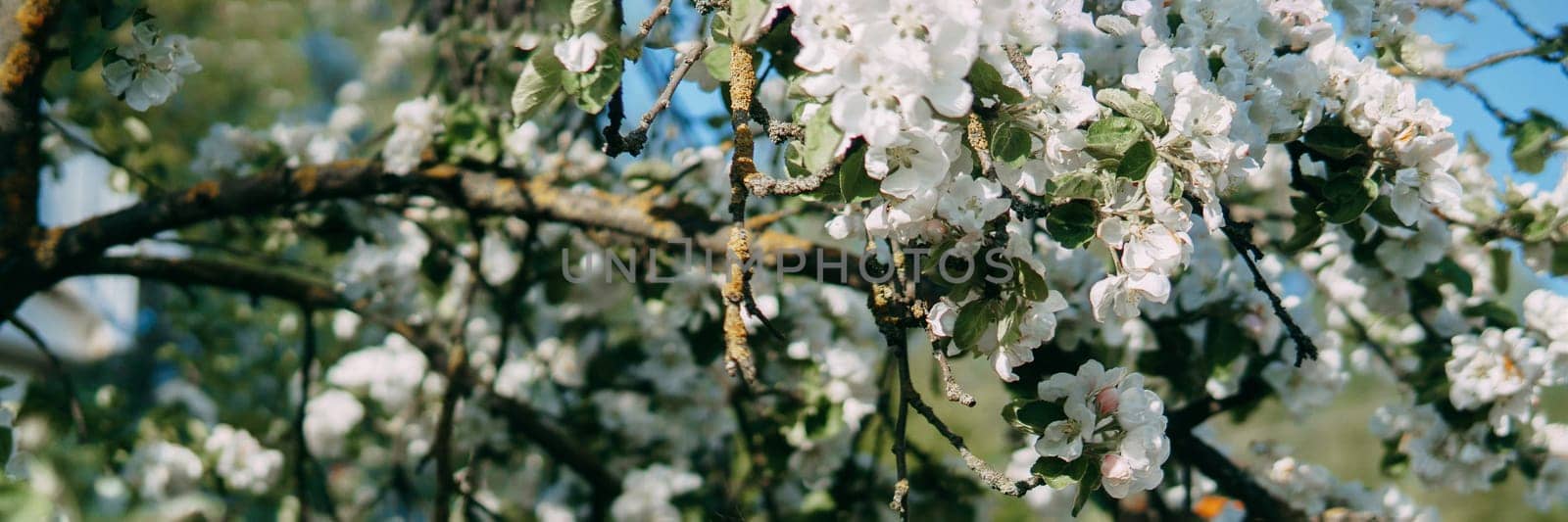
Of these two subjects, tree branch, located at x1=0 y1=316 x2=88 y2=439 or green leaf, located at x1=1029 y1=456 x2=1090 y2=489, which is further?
tree branch, located at x1=0 y1=316 x2=88 y2=439

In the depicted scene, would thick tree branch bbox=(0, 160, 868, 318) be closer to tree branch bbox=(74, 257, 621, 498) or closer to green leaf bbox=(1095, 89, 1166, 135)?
tree branch bbox=(74, 257, 621, 498)

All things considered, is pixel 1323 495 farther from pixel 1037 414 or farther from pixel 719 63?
pixel 719 63

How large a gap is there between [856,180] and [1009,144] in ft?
0.48

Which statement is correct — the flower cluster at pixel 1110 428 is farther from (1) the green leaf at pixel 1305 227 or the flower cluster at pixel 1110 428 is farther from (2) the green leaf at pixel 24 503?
(2) the green leaf at pixel 24 503

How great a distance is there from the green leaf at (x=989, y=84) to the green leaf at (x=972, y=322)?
204 millimetres

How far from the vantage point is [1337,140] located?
1.22 m

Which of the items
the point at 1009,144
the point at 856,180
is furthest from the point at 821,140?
the point at 1009,144

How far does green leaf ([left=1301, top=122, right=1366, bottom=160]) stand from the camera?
4.00ft

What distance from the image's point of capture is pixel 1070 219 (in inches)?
40.1

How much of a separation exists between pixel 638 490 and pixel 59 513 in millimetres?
1091

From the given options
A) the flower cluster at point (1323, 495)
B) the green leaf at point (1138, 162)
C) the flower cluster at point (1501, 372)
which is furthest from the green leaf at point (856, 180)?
the flower cluster at point (1323, 495)

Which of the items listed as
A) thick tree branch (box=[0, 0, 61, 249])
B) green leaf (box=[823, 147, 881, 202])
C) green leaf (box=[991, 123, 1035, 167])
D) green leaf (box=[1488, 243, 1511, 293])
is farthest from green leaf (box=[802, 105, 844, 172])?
green leaf (box=[1488, 243, 1511, 293])

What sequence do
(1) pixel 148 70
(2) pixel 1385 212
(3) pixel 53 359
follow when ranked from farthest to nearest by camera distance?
(3) pixel 53 359
(1) pixel 148 70
(2) pixel 1385 212

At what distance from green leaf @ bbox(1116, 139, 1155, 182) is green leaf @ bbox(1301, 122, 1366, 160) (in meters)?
0.37
